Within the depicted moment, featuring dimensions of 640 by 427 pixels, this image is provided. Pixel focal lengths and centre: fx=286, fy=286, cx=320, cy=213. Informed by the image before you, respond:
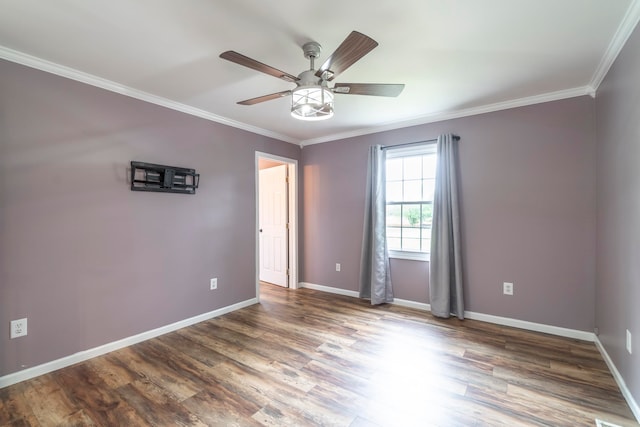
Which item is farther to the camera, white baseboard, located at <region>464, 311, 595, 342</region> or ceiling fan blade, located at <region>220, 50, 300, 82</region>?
white baseboard, located at <region>464, 311, 595, 342</region>

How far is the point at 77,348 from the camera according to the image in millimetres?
2404

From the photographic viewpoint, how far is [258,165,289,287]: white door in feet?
15.6

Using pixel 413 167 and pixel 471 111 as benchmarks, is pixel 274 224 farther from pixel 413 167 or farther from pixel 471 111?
pixel 471 111

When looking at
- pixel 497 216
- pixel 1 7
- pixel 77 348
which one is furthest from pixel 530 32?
pixel 77 348

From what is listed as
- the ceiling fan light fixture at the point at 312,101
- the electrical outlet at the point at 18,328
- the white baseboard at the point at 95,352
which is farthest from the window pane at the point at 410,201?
the electrical outlet at the point at 18,328

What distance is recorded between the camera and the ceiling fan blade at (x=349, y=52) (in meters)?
1.46

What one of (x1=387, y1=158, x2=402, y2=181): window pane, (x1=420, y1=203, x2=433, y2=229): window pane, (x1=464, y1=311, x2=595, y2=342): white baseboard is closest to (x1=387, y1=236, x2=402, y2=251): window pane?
(x1=420, y1=203, x2=433, y2=229): window pane

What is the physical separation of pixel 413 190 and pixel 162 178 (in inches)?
118

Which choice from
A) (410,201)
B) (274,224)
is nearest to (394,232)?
(410,201)

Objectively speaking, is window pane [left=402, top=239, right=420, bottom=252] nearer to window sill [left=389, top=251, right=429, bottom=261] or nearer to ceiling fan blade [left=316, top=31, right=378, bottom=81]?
window sill [left=389, top=251, right=429, bottom=261]

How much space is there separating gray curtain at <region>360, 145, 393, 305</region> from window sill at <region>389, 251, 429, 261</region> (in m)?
0.10

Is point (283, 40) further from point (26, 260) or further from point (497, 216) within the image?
point (497, 216)

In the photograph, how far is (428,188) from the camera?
3676mm

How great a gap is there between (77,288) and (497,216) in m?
4.14
